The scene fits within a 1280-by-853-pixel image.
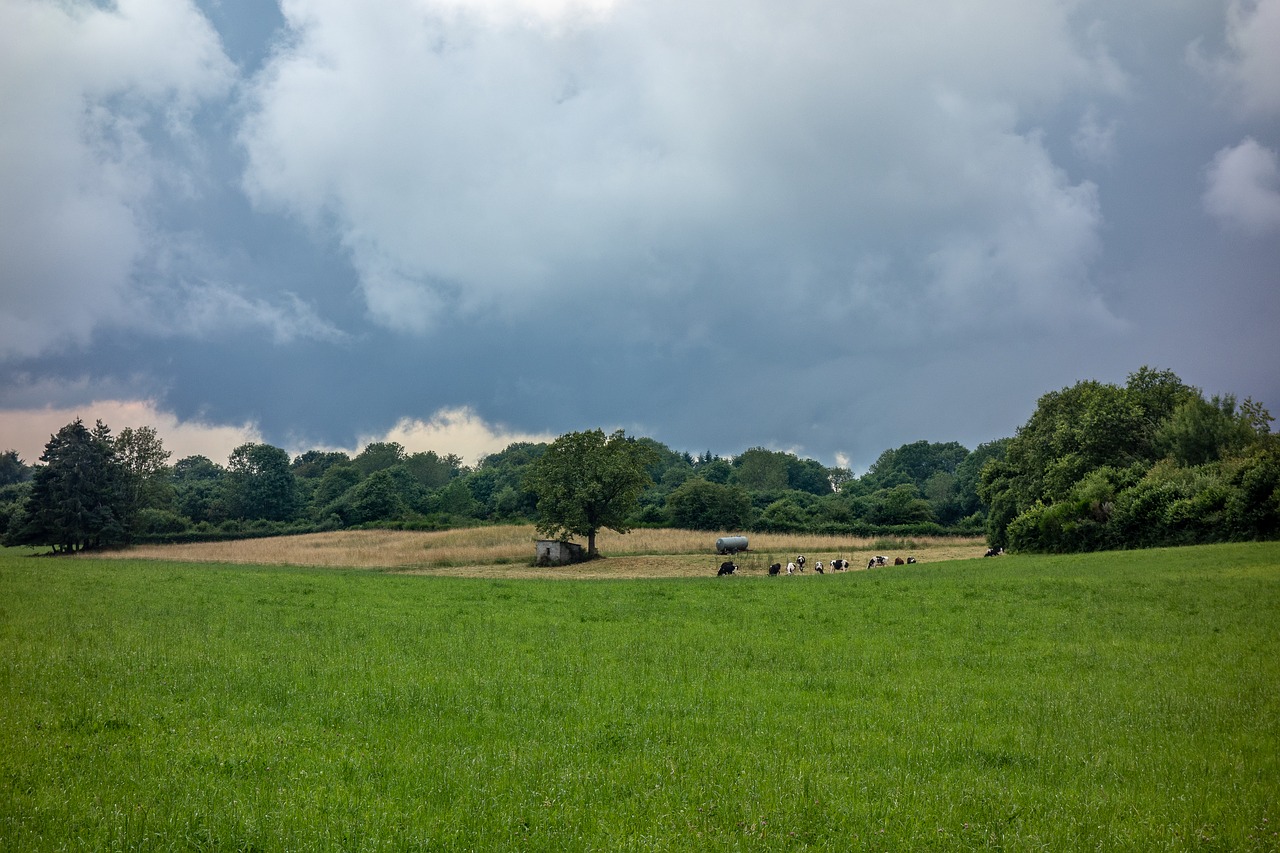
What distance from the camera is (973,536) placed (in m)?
90.9

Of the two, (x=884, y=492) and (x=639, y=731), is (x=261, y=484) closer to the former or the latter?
(x=884, y=492)

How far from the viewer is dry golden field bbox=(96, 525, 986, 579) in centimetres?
5947

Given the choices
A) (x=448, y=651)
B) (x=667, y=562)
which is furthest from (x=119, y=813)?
(x=667, y=562)

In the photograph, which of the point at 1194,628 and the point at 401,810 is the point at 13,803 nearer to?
the point at 401,810

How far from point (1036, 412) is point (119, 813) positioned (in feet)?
246

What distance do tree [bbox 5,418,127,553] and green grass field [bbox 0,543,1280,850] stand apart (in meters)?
75.2

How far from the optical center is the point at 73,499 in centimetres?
8344

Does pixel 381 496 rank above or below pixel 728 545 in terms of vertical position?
above

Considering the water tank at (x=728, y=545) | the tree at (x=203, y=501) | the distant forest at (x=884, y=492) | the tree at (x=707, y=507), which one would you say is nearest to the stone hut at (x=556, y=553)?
the distant forest at (x=884, y=492)

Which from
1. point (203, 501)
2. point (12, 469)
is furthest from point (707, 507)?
point (12, 469)

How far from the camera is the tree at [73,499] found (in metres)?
83.2

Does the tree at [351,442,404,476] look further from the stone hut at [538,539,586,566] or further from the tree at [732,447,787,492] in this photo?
the stone hut at [538,539,586,566]

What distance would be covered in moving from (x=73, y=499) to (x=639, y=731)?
313 ft

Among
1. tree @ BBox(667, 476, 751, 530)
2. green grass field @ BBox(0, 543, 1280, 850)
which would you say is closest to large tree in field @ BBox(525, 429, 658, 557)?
tree @ BBox(667, 476, 751, 530)
